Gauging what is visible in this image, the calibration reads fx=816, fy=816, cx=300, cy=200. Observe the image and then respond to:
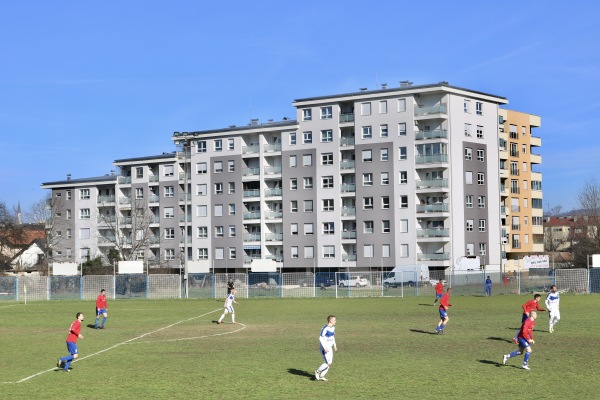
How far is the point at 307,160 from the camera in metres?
104

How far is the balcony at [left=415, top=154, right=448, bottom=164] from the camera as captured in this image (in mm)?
95062

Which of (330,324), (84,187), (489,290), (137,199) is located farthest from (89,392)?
(84,187)

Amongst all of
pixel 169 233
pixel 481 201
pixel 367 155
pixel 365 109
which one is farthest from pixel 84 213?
pixel 481 201

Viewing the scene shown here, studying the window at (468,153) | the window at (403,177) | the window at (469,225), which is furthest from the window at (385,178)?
the window at (469,225)

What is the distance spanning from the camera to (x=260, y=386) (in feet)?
72.5

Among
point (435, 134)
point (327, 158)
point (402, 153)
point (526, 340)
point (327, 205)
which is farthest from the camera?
point (327, 205)

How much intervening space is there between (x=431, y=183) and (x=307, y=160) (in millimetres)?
16686

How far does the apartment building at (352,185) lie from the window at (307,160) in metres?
0.18

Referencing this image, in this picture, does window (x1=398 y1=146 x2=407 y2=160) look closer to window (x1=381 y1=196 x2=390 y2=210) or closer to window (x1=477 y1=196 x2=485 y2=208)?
window (x1=381 y1=196 x2=390 y2=210)

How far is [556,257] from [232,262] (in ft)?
224

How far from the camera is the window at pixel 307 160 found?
103 m

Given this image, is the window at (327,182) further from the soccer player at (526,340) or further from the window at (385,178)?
the soccer player at (526,340)

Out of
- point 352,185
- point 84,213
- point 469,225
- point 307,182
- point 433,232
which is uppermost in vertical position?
point 307,182

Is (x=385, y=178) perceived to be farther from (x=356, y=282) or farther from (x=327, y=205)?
(x=356, y=282)
